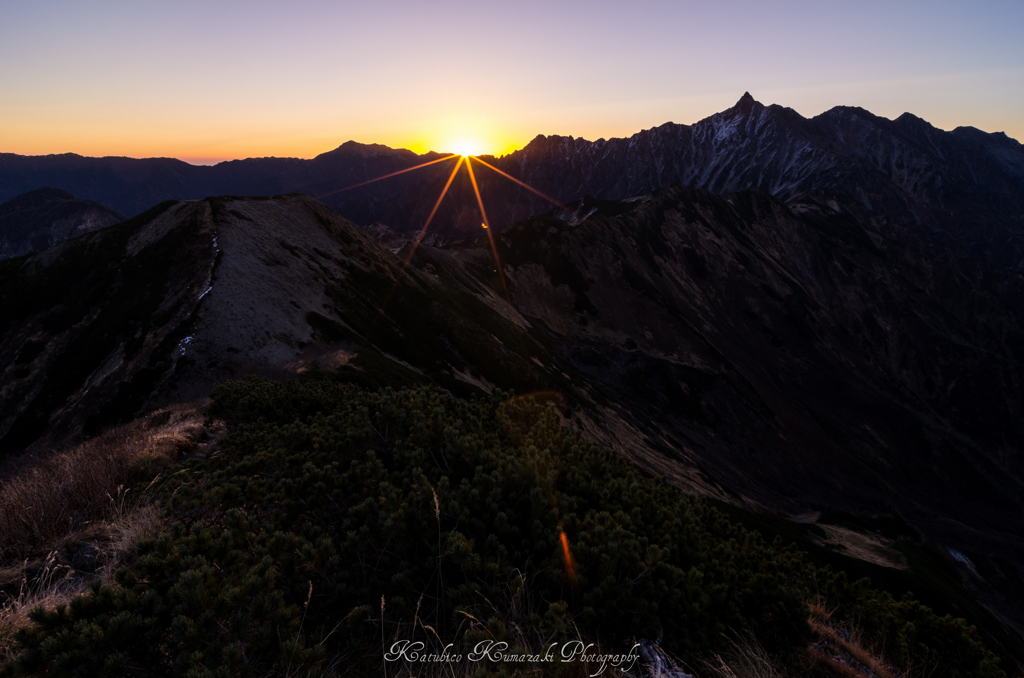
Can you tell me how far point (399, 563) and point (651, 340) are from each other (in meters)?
102

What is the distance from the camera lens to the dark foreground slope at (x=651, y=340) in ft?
114

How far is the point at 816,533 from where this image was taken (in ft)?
167

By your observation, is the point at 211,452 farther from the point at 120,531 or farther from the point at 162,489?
the point at 120,531

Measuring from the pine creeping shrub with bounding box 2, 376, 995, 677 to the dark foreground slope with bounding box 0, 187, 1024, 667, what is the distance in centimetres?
2028

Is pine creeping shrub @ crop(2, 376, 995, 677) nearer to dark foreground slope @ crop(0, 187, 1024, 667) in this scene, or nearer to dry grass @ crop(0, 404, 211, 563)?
dry grass @ crop(0, 404, 211, 563)

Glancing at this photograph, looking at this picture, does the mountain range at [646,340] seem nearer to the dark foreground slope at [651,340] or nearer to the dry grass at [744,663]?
the dark foreground slope at [651,340]

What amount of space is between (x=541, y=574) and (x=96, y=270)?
2310 inches

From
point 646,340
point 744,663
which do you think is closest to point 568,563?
point 744,663

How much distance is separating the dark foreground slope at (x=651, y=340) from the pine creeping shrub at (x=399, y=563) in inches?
799

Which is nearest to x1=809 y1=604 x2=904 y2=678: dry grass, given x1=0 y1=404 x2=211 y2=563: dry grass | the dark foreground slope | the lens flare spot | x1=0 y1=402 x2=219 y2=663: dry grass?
the lens flare spot

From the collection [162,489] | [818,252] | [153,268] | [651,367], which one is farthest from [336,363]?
[818,252]

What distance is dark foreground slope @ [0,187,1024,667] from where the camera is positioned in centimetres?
3478

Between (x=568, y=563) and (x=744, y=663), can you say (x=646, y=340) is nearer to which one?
(x=744, y=663)

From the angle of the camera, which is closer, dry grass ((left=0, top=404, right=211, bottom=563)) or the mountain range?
dry grass ((left=0, top=404, right=211, bottom=563))
